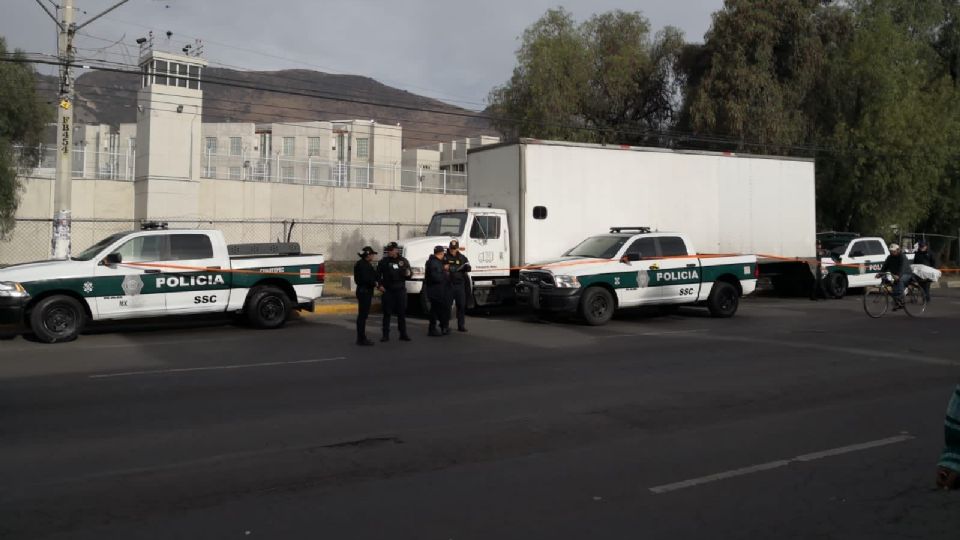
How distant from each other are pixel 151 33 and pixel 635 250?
32131 mm

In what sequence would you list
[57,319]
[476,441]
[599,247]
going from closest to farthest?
[476,441]
[57,319]
[599,247]

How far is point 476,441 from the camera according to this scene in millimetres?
7191

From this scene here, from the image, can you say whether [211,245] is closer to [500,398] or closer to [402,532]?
[500,398]

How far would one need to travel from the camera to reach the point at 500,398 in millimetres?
9055

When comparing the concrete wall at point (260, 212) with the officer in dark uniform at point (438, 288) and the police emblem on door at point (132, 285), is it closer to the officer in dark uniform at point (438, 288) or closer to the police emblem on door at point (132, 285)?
the police emblem on door at point (132, 285)

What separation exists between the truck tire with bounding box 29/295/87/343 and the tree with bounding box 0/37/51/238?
13.8 m

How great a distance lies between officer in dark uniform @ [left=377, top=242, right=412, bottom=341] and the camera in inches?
554

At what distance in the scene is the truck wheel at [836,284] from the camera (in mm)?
23328

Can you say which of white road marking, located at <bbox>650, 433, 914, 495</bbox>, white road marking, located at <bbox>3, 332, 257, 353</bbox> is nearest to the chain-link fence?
white road marking, located at <bbox>3, 332, 257, 353</bbox>

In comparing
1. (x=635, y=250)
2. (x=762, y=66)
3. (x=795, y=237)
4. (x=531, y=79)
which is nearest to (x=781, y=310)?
(x=795, y=237)

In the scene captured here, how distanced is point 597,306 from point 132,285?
875 centimetres

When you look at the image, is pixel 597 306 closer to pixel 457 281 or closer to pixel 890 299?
pixel 457 281

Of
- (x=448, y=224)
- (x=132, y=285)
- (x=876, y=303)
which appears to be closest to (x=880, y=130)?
(x=876, y=303)

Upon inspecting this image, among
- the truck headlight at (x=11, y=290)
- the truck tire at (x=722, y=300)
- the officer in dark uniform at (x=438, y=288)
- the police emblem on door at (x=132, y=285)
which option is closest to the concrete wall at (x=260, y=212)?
the truck tire at (x=722, y=300)
